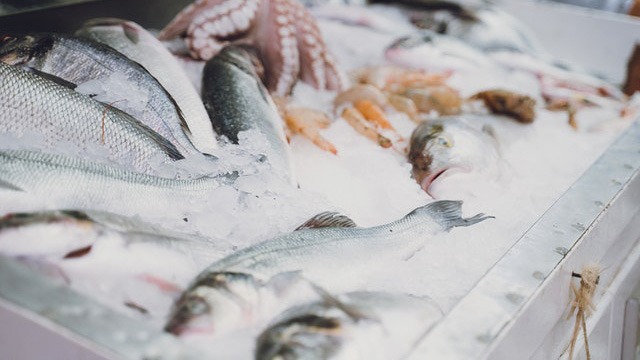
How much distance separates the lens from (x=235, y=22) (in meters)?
3.00

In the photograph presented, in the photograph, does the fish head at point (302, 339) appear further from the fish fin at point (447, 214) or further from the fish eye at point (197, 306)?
the fish fin at point (447, 214)

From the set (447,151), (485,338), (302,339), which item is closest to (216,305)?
(302,339)

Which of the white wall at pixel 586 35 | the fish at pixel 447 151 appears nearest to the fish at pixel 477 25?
the white wall at pixel 586 35

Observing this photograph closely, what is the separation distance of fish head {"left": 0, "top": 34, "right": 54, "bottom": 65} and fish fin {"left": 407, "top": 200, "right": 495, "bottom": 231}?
4.35 feet

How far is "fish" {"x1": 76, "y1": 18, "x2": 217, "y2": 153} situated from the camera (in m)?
2.25

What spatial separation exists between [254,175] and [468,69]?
2208mm

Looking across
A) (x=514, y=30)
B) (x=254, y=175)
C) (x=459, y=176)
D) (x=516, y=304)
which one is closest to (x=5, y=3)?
(x=254, y=175)

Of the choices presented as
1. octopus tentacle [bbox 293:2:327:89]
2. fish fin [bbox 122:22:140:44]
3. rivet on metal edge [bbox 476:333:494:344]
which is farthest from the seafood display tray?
fish fin [bbox 122:22:140:44]

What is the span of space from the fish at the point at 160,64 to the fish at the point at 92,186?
382 millimetres

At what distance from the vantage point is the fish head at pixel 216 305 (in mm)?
1251

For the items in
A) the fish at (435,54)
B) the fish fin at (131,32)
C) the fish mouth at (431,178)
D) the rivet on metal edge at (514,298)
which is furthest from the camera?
the fish at (435,54)

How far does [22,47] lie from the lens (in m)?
2.21

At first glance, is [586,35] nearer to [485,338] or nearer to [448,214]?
[448,214]

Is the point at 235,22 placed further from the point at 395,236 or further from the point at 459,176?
the point at 395,236
